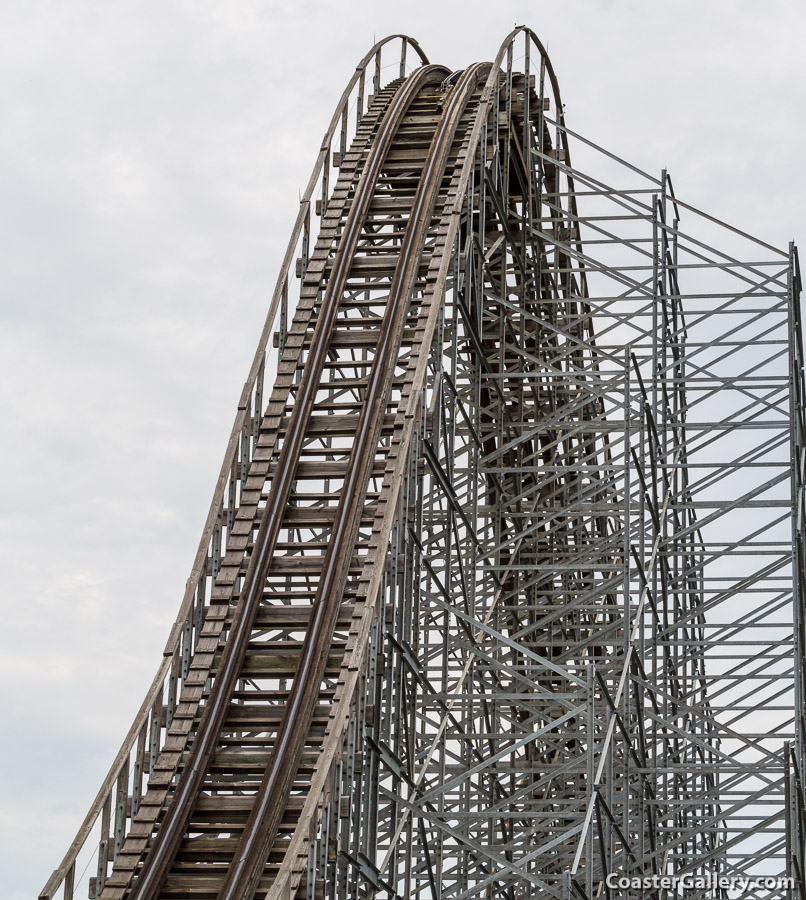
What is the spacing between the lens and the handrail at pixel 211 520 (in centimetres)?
1403

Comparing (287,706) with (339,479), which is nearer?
(287,706)

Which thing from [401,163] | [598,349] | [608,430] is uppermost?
[401,163]

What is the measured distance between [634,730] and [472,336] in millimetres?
4385

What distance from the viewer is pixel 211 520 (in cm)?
1673

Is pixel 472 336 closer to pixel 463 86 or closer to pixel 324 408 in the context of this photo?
pixel 324 408

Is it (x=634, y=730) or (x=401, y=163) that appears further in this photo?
(x=401, y=163)

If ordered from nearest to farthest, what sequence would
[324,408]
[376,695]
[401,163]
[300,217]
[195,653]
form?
[376,695]
[195,653]
[324,408]
[300,217]
[401,163]

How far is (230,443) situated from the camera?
17.2 m

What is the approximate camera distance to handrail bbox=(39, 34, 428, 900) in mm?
14031

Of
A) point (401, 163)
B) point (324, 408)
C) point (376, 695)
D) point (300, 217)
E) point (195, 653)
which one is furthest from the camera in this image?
point (401, 163)

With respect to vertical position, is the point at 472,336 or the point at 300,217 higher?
the point at 300,217

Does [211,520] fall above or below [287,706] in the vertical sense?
above

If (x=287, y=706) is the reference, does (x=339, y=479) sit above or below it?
above

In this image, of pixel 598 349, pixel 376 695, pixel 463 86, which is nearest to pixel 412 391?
pixel 376 695
